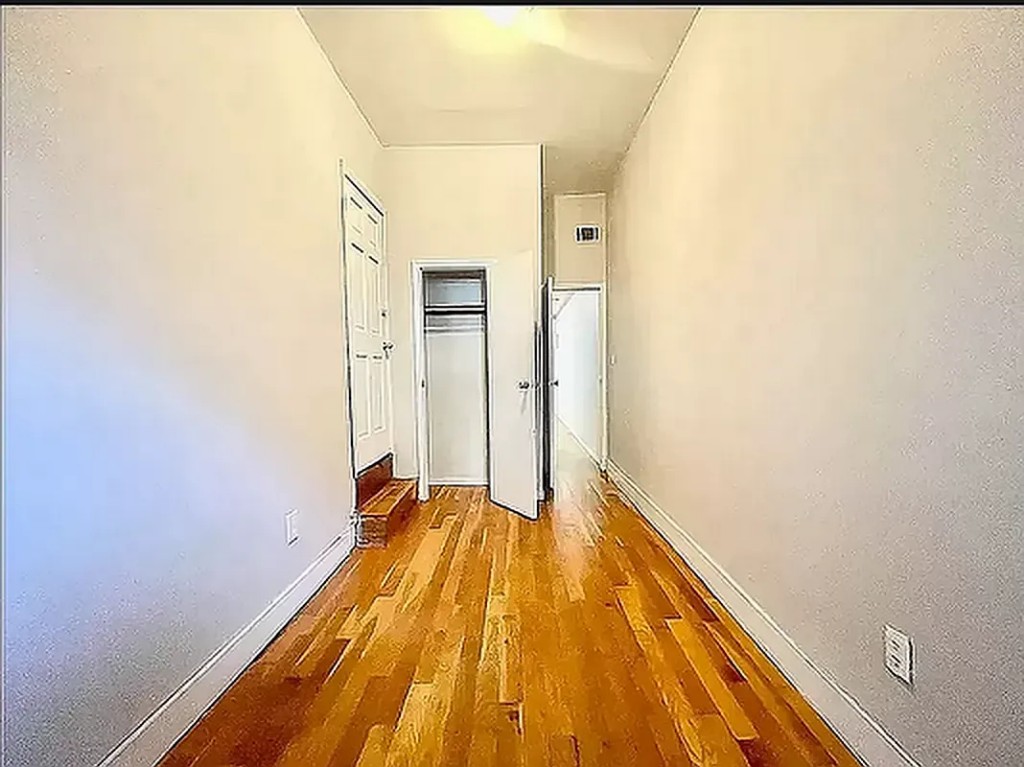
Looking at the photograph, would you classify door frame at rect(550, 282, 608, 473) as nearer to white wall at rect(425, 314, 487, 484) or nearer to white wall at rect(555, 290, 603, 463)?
white wall at rect(555, 290, 603, 463)

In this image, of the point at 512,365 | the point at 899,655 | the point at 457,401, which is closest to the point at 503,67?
the point at 512,365

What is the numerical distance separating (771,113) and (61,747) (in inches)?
108

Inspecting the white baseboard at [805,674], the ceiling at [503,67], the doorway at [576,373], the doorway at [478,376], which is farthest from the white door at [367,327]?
the white baseboard at [805,674]

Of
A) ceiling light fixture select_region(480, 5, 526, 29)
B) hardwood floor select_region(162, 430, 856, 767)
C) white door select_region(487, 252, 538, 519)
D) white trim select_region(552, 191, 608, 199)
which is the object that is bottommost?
hardwood floor select_region(162, 430, 856, 767)

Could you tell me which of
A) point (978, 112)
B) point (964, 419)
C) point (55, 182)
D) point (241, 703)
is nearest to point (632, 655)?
point (241, 703)

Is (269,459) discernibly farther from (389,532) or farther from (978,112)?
(978,112)

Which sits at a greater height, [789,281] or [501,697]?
[789,281]

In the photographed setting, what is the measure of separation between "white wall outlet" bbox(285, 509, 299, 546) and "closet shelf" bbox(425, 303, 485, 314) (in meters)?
3.47

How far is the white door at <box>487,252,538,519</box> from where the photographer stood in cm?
542

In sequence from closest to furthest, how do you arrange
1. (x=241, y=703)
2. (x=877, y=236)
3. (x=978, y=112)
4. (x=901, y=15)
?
(x=978, y=112), (x=901, y=15), (x=877, y=236), (x=241, y=703)

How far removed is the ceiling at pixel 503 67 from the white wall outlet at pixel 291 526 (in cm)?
208

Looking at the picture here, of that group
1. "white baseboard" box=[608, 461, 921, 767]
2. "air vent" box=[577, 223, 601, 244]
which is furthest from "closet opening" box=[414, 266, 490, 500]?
"white baseboard" box=[608, 461, 921, 767]

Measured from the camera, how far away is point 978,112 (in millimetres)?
1418

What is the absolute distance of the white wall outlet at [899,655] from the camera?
1.70 m
